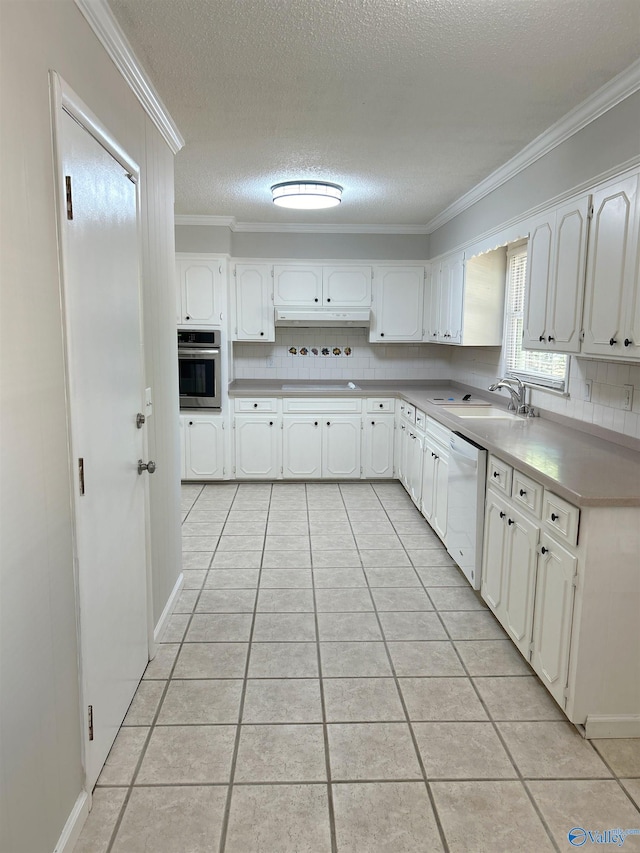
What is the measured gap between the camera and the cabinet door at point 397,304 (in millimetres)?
5762

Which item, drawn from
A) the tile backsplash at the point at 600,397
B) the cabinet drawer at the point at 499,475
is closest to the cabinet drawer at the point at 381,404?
the tile backsplash at the point at 600,397

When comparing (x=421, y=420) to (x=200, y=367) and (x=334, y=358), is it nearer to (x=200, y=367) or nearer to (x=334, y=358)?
(x=334, y=358)

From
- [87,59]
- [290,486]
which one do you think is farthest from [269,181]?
[290,486]

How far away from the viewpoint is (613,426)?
A: 2984mm

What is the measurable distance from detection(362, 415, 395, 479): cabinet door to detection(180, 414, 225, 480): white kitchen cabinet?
1.40m

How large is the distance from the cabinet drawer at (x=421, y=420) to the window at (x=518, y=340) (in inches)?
28.3

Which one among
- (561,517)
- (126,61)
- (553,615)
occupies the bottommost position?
(553,615)

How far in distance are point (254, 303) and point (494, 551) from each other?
3.66m

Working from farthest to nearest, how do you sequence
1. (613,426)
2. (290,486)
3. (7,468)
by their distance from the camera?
(290,486), (613,426), (7,468)

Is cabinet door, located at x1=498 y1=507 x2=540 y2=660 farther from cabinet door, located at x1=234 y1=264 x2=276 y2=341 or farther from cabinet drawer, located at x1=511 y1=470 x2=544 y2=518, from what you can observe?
cabinet door, located at x1=234 y1=264 x2=276 y2=341

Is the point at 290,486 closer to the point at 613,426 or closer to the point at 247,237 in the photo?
the point at 247,237

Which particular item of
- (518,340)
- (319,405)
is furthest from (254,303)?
(518,340)

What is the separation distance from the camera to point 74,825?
168cm

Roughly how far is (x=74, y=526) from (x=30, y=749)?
1.85 feet
